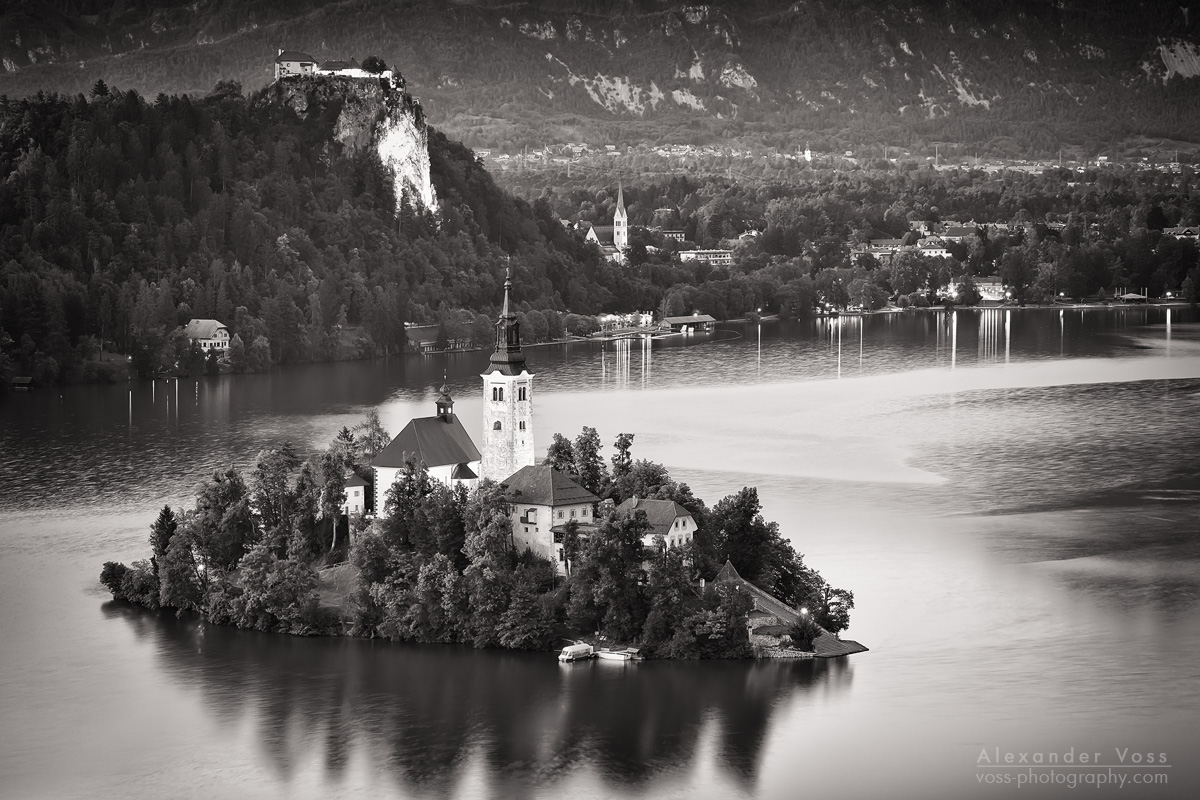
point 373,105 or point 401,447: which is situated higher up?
point 373,105

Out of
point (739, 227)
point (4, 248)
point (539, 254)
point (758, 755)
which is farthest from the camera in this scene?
point (739, 227)

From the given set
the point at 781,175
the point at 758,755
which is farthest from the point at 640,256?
the point at 758,755

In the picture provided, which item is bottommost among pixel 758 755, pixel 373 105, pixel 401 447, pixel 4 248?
pixel 758 755

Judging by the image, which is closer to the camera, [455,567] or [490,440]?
[455,567]

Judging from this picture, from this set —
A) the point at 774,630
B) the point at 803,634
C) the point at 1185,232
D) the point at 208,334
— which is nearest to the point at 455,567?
the point at 774,630

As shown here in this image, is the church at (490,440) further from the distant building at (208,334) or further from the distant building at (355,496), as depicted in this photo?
the distant building at (208,334)

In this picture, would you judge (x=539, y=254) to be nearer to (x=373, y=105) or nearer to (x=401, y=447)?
(x=373, y=105)

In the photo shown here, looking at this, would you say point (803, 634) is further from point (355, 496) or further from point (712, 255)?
point (712, 255)
